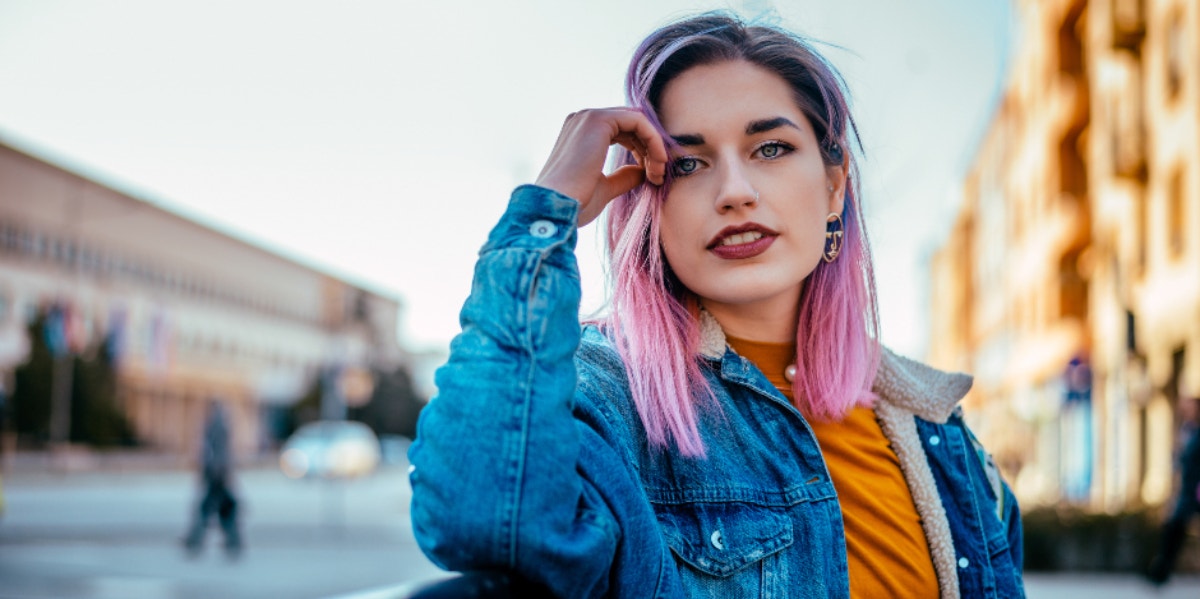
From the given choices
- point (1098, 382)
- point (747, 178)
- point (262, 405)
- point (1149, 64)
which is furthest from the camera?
point (262, 405)

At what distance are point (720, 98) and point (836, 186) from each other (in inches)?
14.6

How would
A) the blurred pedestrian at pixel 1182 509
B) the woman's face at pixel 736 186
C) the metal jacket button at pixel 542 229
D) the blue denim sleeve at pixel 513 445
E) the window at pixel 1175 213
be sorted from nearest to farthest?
the blue denim sleeve at pixel 513 445
the metal jacket button at pixel 542 229
the woman's face at pixel 736 186
the blurred pedestrian at pixel 1182 509
the window at pixel 1175 213

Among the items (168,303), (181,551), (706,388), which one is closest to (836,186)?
A: (706,388)

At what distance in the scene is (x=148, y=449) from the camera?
5109 cm

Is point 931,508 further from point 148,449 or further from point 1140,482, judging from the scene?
point 148,449

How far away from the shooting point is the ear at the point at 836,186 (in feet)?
7.09

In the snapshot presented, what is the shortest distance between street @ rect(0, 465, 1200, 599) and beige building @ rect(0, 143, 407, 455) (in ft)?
43.2

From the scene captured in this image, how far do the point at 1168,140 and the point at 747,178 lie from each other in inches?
743

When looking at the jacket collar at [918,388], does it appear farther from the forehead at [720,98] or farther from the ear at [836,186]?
the forehead at [720,98]

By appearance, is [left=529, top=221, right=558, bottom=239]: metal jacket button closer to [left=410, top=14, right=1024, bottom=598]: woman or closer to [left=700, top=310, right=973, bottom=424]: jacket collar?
[left=410, top=14, right=1024, bottom=598]: woman

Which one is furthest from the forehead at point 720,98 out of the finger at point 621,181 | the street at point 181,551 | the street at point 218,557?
the street at point 181,551

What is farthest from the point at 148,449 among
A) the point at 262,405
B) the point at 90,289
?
the point at 262,405

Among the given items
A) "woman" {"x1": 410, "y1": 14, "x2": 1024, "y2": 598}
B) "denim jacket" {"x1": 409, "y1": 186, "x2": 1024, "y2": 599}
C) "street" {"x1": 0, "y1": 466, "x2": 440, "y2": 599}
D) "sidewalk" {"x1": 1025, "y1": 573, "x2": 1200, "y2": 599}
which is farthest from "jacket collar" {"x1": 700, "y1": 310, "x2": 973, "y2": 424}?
"sidewalk" {"x1": 1025, "y1": 573, "x2": 1200, "y2": 599}

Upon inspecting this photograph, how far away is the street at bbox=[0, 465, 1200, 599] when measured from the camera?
9.65 m
